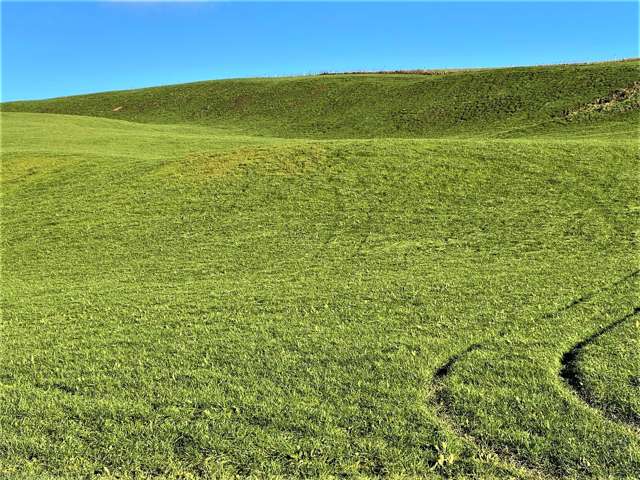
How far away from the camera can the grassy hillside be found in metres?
30.2

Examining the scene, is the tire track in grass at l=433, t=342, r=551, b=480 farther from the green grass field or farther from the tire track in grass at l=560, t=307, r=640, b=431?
the tire track in grass at l=560, t=307, r=640, b=431

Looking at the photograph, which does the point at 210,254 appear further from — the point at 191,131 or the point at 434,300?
the point at 191,131

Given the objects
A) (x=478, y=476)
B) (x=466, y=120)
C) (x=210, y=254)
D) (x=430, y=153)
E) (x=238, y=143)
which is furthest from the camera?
Result: (x=466, y=120)

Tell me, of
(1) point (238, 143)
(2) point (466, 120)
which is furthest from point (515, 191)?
(2) point (466, 120)

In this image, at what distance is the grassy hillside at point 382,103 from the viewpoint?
30203 millimetres

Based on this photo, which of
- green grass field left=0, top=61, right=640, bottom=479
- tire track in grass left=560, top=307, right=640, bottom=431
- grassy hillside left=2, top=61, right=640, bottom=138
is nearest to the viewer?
green grass field left=0, top=61, right=640, bottom=479

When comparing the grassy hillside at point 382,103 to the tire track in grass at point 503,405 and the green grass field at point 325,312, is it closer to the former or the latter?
the green grass field at point 325,312

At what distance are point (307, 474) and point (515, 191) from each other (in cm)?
895

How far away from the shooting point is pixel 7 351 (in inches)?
237

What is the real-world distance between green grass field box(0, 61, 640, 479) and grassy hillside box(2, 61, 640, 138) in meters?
16.4

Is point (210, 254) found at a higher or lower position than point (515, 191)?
lower

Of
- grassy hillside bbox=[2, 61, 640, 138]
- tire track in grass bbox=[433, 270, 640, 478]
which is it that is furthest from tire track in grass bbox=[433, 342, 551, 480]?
grassy hillside bbox=[2, 61, 640, 138]

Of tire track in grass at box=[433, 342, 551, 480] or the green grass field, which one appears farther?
the green grass field

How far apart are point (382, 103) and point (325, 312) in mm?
32665
